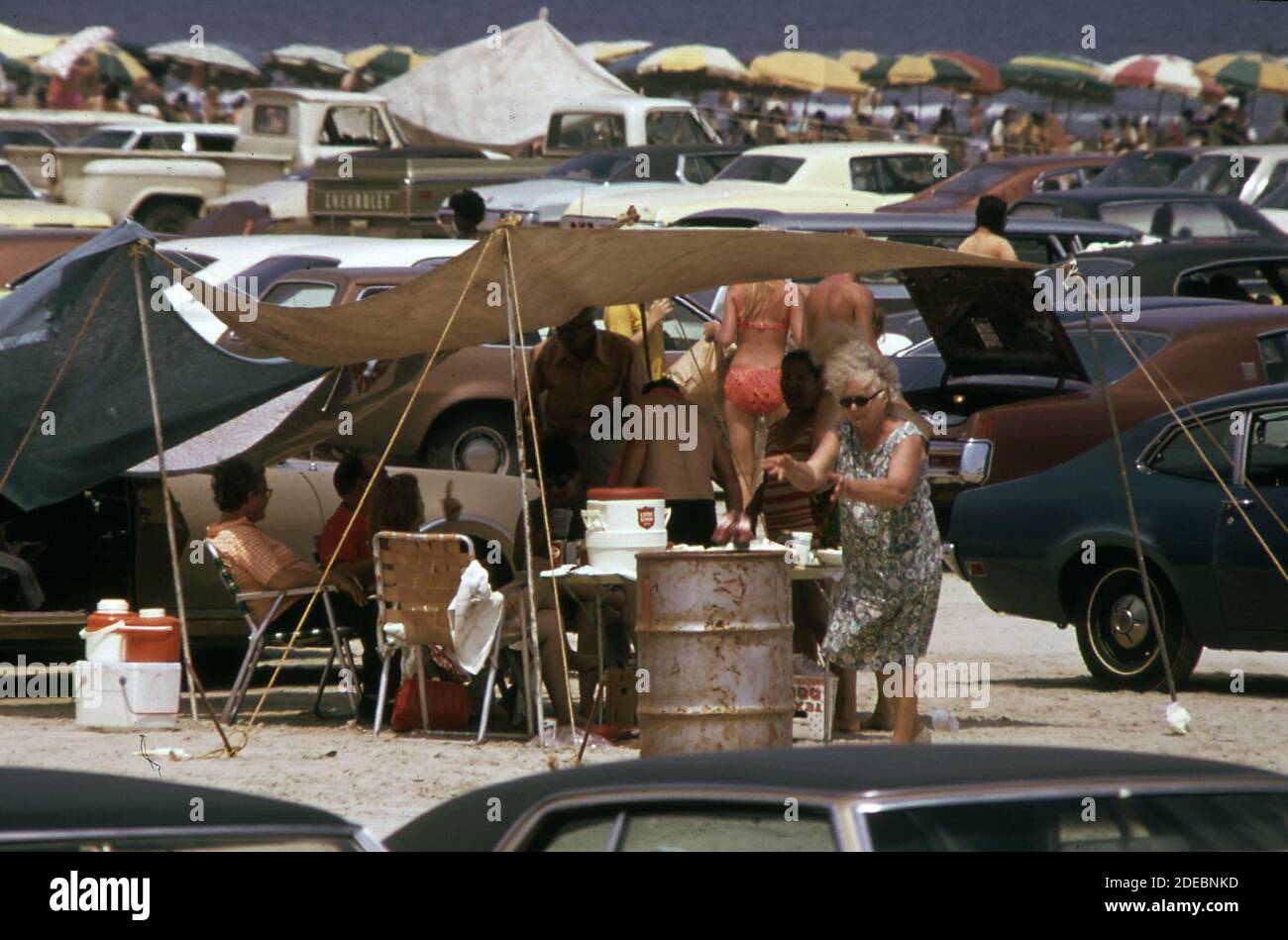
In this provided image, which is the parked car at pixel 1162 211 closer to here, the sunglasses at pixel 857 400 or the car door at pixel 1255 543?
the car door at pixel 1255 543

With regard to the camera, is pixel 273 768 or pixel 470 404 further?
pixel 470 404

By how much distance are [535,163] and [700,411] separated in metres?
17.0

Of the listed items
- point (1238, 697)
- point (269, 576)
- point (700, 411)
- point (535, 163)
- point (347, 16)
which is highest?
point (347, 16)

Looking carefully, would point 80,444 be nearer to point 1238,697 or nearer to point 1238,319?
point 1238,697

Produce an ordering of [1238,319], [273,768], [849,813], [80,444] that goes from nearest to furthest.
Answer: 1. [849,813]
2. [273,768]
3. [80,444]
4. [1238,319]

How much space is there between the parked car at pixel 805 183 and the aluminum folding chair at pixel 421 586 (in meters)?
11.9

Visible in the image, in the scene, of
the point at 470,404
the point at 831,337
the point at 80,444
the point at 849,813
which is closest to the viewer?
the point at 849,813

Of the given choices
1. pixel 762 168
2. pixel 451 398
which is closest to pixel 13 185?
pixel 762 168

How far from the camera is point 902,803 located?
3.69 m

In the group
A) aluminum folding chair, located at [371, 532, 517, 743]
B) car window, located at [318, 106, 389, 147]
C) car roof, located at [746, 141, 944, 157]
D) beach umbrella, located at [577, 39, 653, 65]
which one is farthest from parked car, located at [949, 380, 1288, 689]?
beach umbrella, located at [577, 39, 653, 65]

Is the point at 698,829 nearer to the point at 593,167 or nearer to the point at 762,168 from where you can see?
the point at 762,168

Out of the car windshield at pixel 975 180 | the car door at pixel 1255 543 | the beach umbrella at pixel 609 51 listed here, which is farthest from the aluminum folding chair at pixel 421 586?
the beach umbrella at pixel 609 51

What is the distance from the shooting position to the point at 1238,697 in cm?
1077
